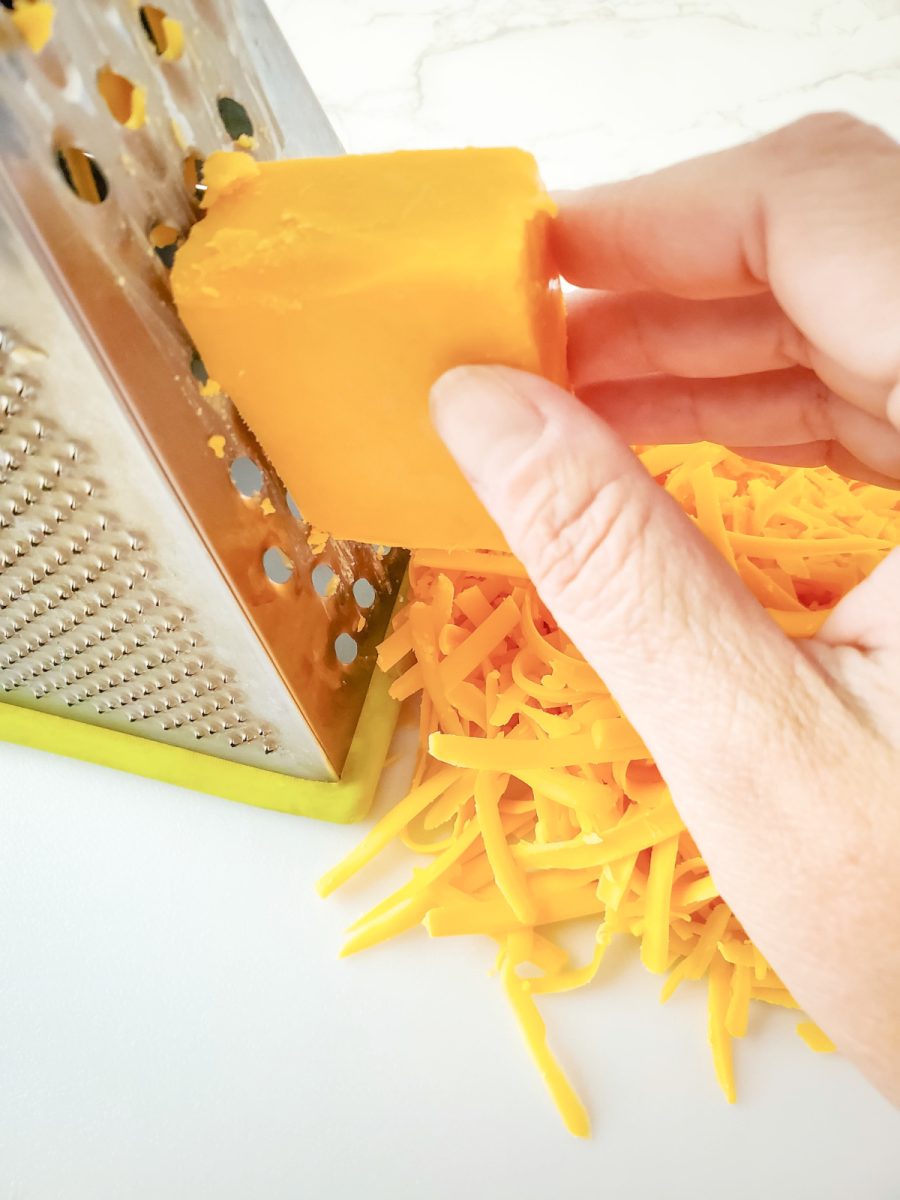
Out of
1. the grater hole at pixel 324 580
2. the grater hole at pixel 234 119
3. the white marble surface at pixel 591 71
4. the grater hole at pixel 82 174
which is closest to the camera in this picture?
the grater hole at pixel 82 174

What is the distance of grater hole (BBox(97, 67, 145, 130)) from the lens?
1.29 feet

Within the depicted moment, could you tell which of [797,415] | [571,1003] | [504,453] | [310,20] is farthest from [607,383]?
[310,20]

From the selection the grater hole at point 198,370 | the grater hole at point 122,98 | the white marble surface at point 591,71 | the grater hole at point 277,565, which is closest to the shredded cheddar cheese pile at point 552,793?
the grater hole at point 277,565

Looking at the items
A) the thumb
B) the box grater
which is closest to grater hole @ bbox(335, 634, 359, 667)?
the box grater

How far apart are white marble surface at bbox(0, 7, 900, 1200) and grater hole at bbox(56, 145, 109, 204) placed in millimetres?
428

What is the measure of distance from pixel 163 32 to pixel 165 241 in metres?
0.09

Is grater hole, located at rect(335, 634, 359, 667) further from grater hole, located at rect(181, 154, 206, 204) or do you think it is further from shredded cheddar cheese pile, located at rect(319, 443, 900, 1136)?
grater hole, located at rect(181, 154, 206, 204)

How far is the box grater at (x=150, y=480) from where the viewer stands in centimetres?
38

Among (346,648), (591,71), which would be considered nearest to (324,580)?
(346,648)

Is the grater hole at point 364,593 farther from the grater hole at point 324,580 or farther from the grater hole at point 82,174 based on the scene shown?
the grater hole at point 82,174

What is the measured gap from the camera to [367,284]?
1.32ft

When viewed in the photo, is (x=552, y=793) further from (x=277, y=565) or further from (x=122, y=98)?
(x=122, y=98)

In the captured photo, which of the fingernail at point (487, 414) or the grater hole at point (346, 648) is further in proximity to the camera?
the grater hole at point (346, 648)

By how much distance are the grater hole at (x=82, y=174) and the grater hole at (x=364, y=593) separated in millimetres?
336
